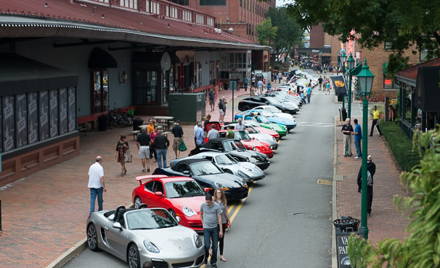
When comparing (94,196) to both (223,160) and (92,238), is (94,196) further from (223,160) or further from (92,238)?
(223,160)

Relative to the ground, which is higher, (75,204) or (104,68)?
(104,68)

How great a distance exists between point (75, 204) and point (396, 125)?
2387cm

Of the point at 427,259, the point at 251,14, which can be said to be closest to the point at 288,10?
the point at 427,259

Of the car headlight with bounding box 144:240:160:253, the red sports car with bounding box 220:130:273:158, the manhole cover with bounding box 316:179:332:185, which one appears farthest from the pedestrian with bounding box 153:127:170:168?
the car headlight with bounding box 144:240:160:253

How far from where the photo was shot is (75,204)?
20.0 m

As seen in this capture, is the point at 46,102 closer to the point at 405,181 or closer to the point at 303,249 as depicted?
the point at 303,249

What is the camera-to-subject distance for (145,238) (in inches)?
536

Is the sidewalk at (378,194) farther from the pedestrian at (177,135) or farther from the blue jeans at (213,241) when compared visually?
the pedestrian at (177,135)

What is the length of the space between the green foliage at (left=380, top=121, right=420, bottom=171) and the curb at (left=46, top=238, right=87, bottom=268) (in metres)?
9.68

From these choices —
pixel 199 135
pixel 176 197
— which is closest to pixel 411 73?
pixel 199 135

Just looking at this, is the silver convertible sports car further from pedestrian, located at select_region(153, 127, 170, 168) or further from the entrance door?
the entrance door

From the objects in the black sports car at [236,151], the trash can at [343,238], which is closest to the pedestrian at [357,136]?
the black sports car at [236,151]

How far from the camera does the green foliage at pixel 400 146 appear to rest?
73.8 ft

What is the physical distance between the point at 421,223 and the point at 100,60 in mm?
35712
